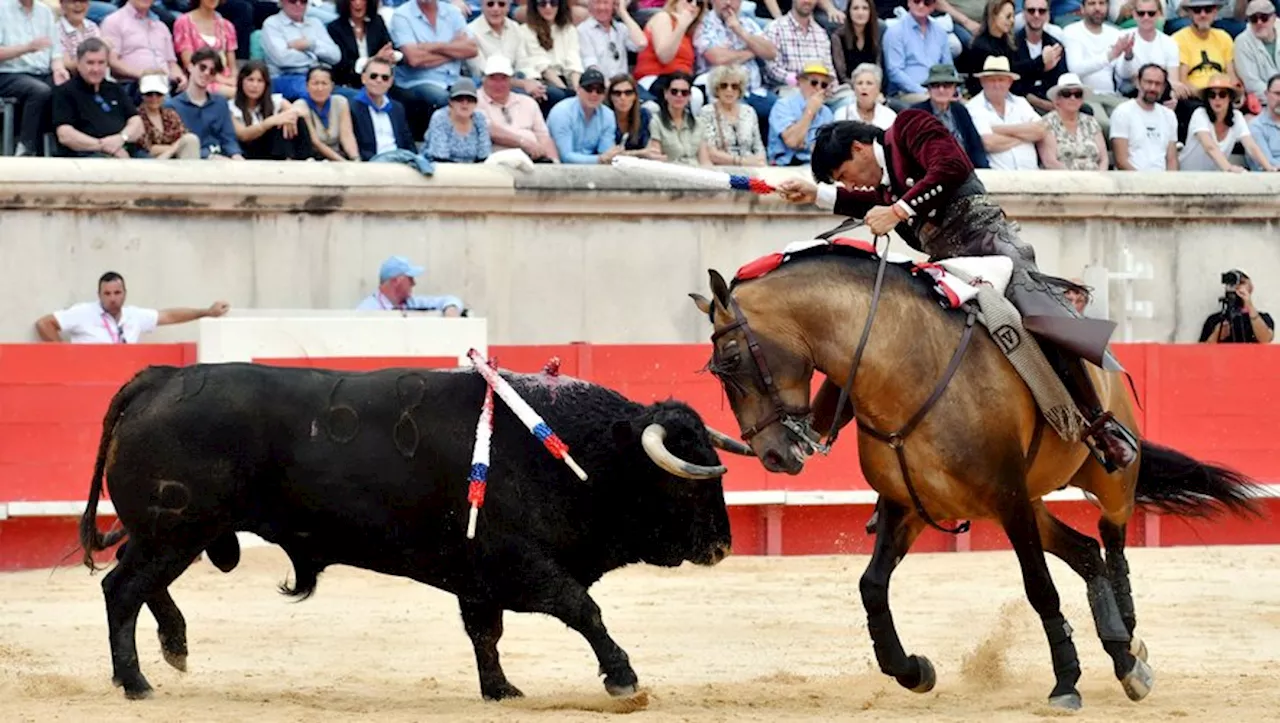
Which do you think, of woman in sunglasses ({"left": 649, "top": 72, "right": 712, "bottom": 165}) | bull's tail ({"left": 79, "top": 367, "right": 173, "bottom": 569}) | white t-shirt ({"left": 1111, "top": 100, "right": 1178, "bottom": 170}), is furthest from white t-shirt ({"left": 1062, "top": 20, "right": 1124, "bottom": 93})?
bull's tail ({"left": 79, "top": 367, "right": 173, "bottom": 569})

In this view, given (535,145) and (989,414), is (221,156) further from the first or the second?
(989,414)

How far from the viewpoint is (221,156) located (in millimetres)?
12492

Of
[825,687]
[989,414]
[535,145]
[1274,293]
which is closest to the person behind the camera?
[989,414]

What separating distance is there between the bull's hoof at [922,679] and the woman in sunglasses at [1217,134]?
8.34 m

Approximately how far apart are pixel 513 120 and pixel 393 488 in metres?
6.38

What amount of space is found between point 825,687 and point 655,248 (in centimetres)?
598

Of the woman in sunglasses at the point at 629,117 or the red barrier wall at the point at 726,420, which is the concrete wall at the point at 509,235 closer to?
the woman in sunglasses at the point at 629,117

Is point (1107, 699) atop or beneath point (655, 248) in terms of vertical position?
beneath

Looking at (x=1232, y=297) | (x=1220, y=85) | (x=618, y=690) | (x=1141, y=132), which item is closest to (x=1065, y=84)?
(x=1141, y=132)

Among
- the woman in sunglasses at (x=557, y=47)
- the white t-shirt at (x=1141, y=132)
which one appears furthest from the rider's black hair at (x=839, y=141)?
the white t-shirt at (x=1141, y=132)

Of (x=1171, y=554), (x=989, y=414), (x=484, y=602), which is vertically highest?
(x=989, y=414)

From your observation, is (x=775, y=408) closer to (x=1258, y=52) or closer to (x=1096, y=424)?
(x=1096, y=424)

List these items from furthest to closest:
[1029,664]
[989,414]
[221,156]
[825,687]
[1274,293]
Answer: [1274,293], [221,156], [1029,664], [825,687], [989,414]

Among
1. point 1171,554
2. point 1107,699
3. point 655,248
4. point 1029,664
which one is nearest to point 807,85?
point 655,248
